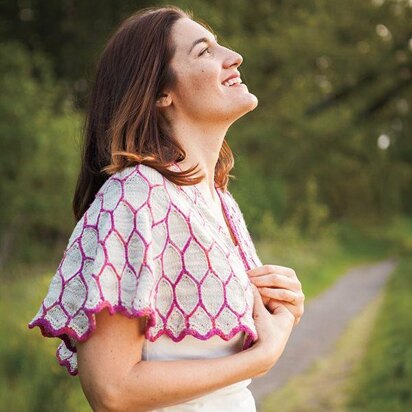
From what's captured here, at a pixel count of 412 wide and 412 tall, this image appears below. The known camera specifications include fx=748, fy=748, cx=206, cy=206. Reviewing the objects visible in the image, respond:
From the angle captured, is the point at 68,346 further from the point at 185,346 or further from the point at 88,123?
the point at 88,123

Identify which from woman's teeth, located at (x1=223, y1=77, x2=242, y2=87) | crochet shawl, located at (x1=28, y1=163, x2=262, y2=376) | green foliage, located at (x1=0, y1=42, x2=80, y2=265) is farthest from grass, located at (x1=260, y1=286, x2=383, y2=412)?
crochet shawl, located at (x1=28, y1=163, x2=262, y2=376)

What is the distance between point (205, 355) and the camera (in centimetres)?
164

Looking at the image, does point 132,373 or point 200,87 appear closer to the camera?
point 132,373

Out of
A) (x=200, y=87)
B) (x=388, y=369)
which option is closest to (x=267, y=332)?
(x=200, y=87)

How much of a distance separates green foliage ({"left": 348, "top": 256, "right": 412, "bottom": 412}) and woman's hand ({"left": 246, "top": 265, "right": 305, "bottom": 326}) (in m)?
4.39

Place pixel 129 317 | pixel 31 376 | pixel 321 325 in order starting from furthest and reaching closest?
1. pixel 321 325
2. pixel 31 376
3. pixel 129 317

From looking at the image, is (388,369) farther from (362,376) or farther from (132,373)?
(132,373)

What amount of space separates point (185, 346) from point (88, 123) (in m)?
0.63

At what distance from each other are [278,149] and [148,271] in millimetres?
16278

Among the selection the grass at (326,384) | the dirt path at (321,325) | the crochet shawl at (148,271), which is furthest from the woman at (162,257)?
the dirt path at (321,325)

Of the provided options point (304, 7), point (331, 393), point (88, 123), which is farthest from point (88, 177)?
point (304, 7)

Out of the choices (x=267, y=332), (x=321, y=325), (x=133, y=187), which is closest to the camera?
(x=133, y=187)

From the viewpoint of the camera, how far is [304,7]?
984cm

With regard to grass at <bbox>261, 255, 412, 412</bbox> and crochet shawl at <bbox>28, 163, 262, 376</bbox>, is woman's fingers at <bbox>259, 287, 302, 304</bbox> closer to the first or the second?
crochet shawl at <bbox>28, 163, 262, 376</bbox>
